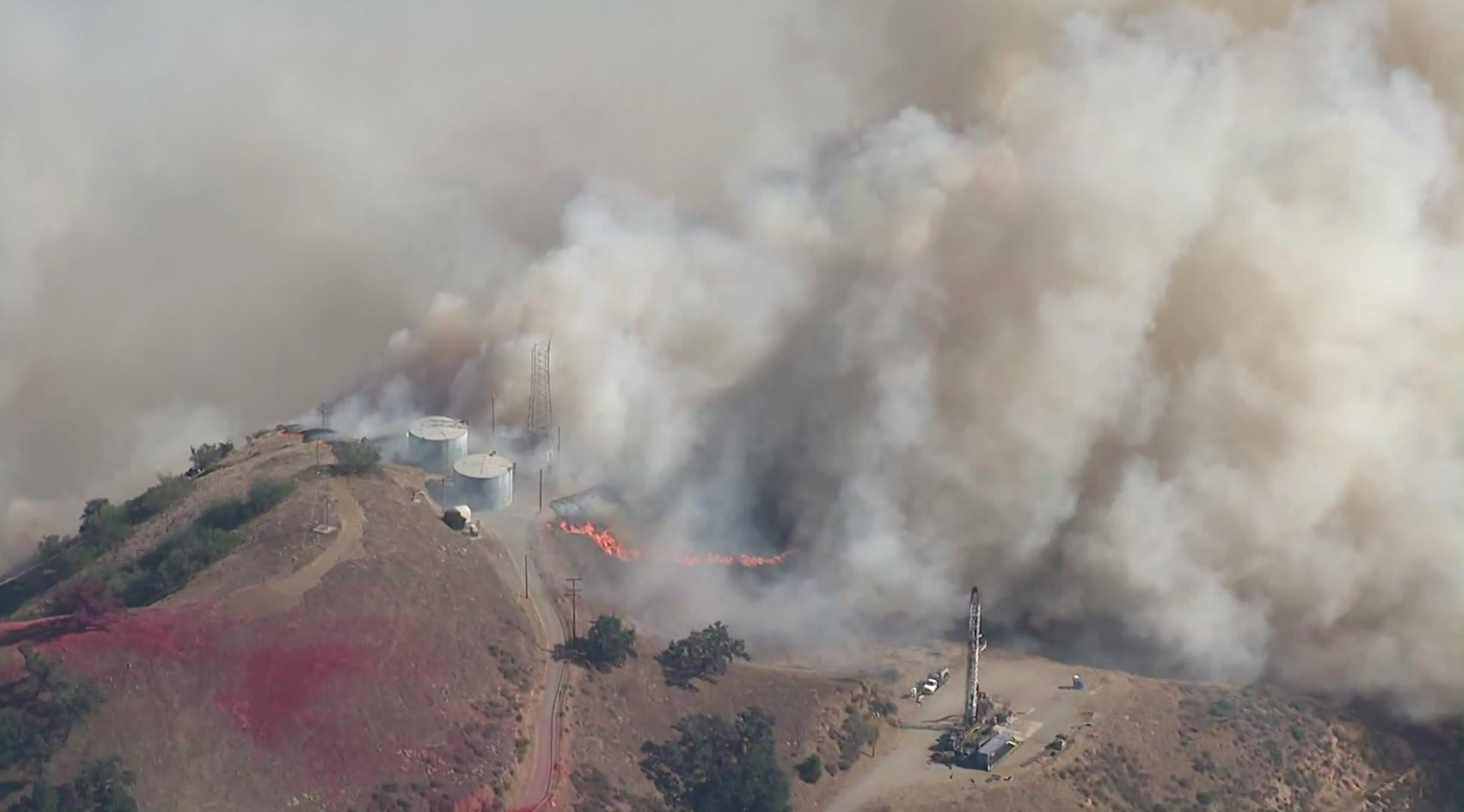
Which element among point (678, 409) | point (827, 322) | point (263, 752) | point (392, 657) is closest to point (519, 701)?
point (392, 657)

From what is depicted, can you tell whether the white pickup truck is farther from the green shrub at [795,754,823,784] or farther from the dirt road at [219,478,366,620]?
the dirt road at [219,478,366,620]

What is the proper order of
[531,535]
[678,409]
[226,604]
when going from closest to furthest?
[226,604] → [531,535] → [678,409]

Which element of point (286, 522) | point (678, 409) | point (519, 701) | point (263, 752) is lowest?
point (263, 752)

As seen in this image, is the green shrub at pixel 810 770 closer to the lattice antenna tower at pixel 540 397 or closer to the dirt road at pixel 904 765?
the dirt road at pixel 904 765

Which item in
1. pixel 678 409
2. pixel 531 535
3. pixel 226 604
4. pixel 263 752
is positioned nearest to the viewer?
pixel 263 752

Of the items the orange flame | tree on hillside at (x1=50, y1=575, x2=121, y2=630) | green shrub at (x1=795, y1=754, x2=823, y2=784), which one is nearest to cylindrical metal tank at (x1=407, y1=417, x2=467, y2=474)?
the orange flame

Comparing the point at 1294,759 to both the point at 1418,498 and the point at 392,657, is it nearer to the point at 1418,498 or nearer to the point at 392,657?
the point at 1418,498

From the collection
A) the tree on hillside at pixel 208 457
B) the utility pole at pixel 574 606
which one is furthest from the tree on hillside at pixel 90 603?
the tree on hillside at pixel 208 457

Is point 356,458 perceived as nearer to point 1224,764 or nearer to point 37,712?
point 37,712
